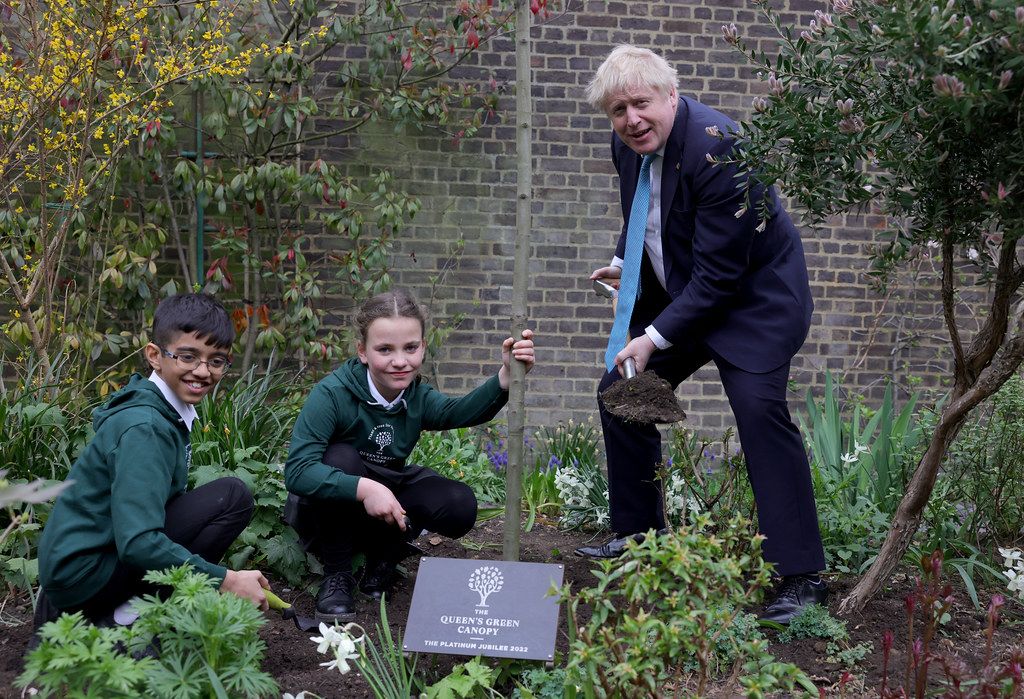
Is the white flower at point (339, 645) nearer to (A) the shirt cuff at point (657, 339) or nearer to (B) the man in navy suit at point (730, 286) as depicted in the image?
(B) the man in navy suit at point (730, 286)

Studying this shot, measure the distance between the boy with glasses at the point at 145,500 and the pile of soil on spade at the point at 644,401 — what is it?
1.23 metres

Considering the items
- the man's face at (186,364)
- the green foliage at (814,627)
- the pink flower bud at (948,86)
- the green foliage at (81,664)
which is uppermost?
the pink flower bud at (948,86)

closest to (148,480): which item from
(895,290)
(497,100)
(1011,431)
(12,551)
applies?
(12,551)

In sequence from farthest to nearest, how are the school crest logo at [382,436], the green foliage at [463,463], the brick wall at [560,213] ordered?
1. the brick wall at [560,213]
2. the green foliage at [463,463]
3. the school crest logo at [382,436]

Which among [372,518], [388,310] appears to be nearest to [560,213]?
[388,310]

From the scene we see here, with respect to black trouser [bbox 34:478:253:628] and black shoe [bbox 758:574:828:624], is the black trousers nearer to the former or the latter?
black shoe [bbox 758:574:828:624]

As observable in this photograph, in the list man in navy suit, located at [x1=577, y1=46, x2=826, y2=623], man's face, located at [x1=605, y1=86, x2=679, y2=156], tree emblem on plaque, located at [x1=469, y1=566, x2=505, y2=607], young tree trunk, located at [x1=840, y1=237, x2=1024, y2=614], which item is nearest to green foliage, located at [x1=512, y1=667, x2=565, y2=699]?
tree emblem on plaque, located at [x1=469, y1=566, x2=505, y2=607]

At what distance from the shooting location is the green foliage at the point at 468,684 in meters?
2.38

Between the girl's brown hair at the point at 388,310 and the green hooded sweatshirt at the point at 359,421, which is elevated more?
the girl's brown hair at the point at 388,310

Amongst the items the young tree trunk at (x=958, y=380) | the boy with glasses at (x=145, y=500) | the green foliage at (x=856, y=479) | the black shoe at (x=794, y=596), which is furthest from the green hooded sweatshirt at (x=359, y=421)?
the green foliage at (x=856, y=479)

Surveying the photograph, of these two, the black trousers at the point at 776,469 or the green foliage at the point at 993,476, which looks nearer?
the black trousers at the point at 776,469

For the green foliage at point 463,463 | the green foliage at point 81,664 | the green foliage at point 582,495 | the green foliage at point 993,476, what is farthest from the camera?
the green foliage at point 463,463

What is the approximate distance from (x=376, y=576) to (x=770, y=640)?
1.32 metres

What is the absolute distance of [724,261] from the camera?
3.14m
